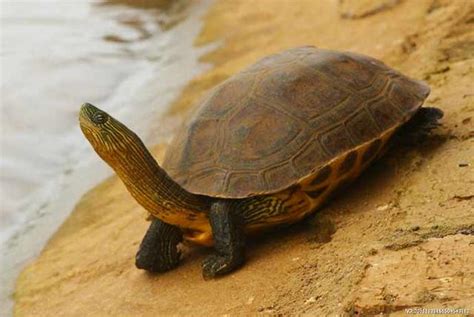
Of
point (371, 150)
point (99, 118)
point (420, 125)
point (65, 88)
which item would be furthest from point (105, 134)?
point (65, 88)

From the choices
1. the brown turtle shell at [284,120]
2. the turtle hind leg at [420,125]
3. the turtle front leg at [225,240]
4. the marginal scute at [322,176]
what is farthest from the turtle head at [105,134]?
the turtle hind leg at [420,125]

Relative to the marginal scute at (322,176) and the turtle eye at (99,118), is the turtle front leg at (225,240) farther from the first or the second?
the turtle eye at (99,118)

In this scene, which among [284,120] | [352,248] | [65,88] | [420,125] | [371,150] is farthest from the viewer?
[65,88]

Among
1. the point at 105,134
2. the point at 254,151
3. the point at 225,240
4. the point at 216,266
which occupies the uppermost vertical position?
the point at 105,134

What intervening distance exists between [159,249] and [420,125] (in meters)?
1.74

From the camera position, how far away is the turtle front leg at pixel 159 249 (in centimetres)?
420

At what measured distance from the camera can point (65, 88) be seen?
9.41 metres

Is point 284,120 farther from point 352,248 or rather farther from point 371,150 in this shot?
point 352,248

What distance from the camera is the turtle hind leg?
4.42 m

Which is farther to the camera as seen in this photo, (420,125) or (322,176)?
(420,125)

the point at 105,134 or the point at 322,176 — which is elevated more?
the point at 105,134

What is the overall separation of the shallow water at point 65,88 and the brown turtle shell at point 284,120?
1.92 m

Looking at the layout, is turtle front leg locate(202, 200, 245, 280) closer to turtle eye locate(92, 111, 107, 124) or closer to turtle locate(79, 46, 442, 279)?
turtle locate(79, 46, 442, 279)

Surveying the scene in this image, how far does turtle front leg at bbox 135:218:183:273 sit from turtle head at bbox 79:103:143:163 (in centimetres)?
64
